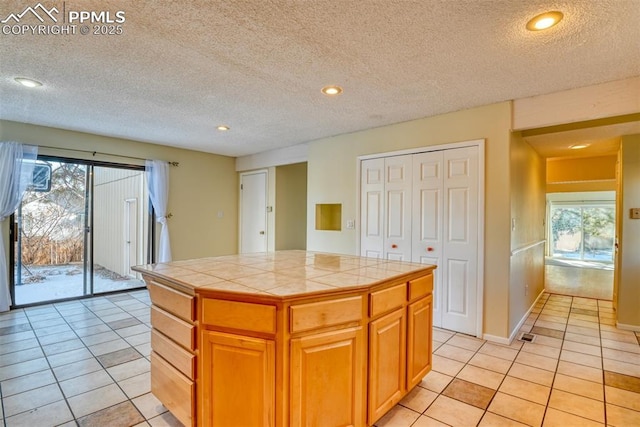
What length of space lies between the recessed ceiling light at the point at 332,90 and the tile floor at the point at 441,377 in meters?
2.59

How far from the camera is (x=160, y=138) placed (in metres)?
4.77

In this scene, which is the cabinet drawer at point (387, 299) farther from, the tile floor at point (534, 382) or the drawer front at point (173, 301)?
the drawer front at point (173, 301)

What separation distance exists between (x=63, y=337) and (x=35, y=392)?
1.14m

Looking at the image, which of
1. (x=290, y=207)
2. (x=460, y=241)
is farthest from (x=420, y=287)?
(x=290, y=207)

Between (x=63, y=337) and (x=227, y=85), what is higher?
(x=227, y=85)

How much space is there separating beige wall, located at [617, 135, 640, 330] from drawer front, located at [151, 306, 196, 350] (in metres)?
4.54

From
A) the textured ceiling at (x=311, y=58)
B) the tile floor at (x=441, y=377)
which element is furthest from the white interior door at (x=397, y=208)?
the tile floor at (x=441, y=377)

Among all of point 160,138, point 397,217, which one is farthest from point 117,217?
point 397,217

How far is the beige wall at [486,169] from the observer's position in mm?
3082

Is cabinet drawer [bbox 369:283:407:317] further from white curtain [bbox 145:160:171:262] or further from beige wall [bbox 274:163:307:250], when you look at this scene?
white curtain [bbox 145:160:171:262]

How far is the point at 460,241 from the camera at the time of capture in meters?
3.35

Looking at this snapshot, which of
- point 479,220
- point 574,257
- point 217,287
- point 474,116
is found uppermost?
point 474,116

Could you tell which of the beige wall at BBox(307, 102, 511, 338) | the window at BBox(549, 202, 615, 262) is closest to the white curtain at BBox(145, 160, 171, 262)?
the beige wall at BBox(307, 102, 511, 338)

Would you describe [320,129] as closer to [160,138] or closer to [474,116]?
[474,116]
